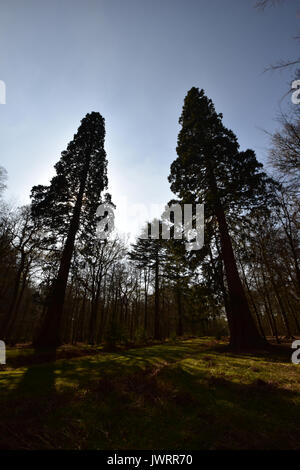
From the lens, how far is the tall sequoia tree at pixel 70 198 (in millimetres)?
11133

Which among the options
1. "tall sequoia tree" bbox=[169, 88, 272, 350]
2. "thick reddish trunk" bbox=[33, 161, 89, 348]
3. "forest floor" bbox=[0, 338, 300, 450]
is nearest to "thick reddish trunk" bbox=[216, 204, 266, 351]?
"tall sequoia tree" bbox=[169, 88, 272, 350]

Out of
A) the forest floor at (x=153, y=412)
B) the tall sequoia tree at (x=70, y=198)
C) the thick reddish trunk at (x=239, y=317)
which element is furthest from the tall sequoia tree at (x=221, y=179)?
the tall sequoia tree at (x=70, y=198)

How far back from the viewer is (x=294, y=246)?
13750 mm

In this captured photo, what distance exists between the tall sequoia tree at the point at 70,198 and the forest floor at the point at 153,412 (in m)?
6.20

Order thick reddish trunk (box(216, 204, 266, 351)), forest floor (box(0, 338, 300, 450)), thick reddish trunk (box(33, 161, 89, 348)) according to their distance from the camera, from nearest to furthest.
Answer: forest floor (box(0, 338, 300, 450)) → thick reddish trunk (box(216, 204, 266, 351)) → thick reddish trunk (box(33, 161, 89, 348))

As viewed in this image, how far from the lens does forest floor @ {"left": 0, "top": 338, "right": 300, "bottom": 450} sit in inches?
89.1

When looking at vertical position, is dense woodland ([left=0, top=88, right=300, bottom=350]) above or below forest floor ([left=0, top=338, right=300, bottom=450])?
above

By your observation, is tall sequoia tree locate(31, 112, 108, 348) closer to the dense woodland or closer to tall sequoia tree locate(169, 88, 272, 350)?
the dense woodland

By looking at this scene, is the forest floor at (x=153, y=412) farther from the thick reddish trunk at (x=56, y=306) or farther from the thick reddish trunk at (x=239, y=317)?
the thick reddish trunk at (x=56, y=306)

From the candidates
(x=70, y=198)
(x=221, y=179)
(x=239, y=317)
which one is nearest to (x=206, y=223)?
(x=221, y=179)

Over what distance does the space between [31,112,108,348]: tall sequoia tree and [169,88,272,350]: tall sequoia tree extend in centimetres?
646

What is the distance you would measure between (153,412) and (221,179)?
1149 centimetres

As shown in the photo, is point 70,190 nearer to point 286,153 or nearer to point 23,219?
point 23,219
